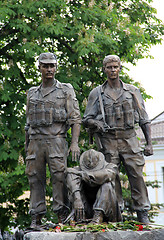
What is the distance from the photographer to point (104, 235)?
813cm

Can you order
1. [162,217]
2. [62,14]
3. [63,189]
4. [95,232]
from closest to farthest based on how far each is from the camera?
[95,232], [63,189], [62,14], [162,217]

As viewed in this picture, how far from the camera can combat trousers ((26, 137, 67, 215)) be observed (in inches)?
364

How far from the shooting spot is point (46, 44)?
16406mm

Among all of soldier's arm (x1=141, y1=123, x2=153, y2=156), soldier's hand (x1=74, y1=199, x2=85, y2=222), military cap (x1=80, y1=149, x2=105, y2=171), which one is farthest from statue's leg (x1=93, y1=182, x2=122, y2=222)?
soldier's arm (x1=141, y1=123, x2=153, y2=156)

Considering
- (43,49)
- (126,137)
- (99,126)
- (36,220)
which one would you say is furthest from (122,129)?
(43,49)

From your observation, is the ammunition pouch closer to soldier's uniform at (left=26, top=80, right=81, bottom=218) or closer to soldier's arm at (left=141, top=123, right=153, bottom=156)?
soldier's uniform at (left=26, top=80, right=81, bottom=218)

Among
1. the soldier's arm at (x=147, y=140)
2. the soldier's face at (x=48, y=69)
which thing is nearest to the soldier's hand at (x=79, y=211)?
the soldier's arm at (x=147, y=140)

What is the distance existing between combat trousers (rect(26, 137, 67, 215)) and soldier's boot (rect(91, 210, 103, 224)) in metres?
0.66

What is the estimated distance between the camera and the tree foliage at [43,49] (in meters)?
14.9

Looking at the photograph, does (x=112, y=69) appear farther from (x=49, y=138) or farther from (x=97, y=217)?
(x=97, y=217)

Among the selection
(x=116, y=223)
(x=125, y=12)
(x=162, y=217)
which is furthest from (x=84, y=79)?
(x=162, y=217)

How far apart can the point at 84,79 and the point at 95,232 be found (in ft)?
26.1

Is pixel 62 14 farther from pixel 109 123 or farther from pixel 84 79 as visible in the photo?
pixel 109 123

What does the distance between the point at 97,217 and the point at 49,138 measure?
1.45 meters
